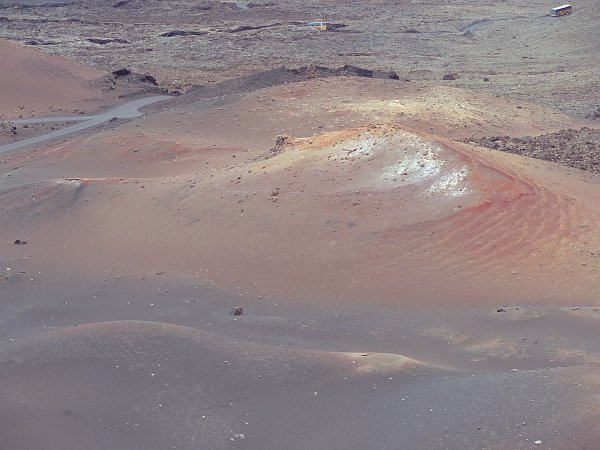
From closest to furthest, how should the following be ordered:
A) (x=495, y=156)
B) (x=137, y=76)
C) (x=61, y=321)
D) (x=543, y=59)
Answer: (x=61, y=321), (x=495, y=156), (x=137, y=76), (x=543, y=59)

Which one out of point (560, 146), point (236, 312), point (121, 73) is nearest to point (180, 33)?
point (121, 73)

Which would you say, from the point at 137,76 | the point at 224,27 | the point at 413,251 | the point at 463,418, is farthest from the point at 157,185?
the point at 224,27

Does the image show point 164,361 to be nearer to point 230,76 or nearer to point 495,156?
point 495,156

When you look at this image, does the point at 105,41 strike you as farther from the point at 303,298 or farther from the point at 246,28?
the point at 303,298

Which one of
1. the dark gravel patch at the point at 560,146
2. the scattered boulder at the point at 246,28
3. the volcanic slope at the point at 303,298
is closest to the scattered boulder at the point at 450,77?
the dark gravel patch at the point at 560,146

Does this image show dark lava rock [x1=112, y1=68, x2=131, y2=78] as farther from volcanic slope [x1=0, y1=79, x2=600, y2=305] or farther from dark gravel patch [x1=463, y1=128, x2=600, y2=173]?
dark gravel patch [x1=463, y1=128, x2=600, y2=173]

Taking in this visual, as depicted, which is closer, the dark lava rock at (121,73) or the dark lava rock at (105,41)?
the dark lava rock at (121,73)

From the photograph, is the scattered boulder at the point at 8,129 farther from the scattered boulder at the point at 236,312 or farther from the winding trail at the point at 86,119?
the scattered boulder at the point at 236,312

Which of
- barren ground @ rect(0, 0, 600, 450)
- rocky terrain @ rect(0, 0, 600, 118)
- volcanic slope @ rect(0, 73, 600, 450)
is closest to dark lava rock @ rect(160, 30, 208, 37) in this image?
rocky terrain @ rect(0, 0, 600, 118)

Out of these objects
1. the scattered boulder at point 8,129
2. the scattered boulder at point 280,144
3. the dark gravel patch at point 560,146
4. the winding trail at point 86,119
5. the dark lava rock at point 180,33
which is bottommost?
the winding trail at point 86,119
